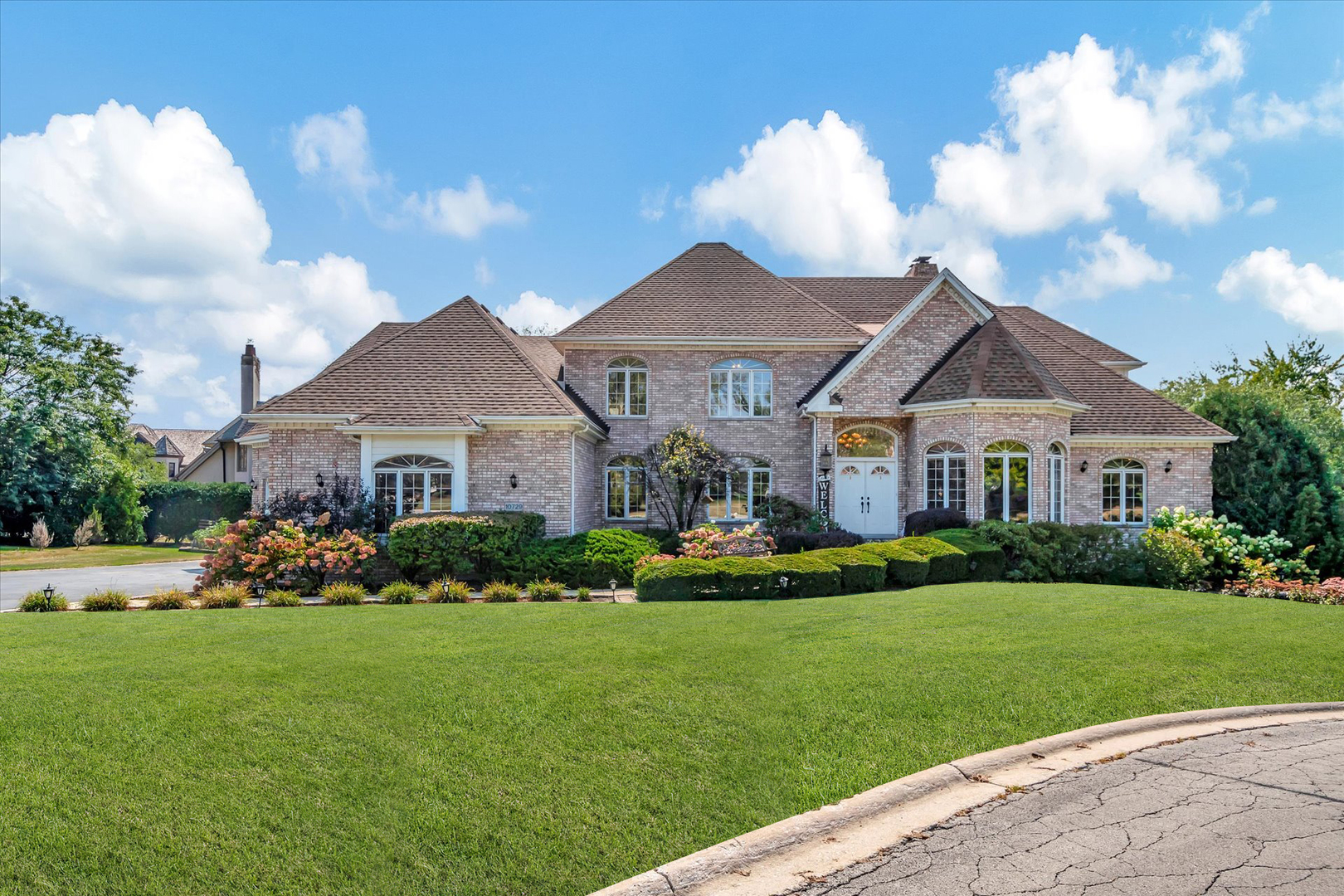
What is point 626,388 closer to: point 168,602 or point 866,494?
point 866,494

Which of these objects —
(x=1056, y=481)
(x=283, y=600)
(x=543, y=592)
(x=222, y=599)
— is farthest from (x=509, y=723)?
(x=1056, y=481)

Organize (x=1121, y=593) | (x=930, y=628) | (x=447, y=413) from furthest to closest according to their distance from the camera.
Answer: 1. (x=447, y=413)
2. (x=1121, y=593)
3. (x=930, y=628)

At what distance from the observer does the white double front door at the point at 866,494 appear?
22.9m

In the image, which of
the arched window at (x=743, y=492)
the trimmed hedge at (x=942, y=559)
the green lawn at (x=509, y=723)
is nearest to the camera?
the green lawn at (x=509, y=723)

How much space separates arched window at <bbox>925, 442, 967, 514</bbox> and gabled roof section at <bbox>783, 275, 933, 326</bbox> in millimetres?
7124

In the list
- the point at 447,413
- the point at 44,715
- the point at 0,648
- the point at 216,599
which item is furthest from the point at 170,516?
the point at 44,715

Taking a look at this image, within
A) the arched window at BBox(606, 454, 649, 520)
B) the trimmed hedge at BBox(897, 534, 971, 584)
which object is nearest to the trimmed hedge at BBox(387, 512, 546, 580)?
the arched window at BBox(606, 454, 649, 520)

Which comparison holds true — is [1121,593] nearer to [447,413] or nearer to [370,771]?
[370,771]

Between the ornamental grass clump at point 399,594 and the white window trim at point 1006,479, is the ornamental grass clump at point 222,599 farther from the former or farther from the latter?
the white window trim at point 1006,479

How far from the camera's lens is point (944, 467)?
20875 millimetres

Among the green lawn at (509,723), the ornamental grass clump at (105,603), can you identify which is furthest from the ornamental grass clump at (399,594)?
the ornamental grass clump at (105,603)

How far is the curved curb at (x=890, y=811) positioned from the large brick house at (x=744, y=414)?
13.4 m

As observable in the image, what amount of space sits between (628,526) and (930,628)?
534 inches

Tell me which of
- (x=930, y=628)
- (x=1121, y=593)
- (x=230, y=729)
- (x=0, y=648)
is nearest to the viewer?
(x=230, y=729)
